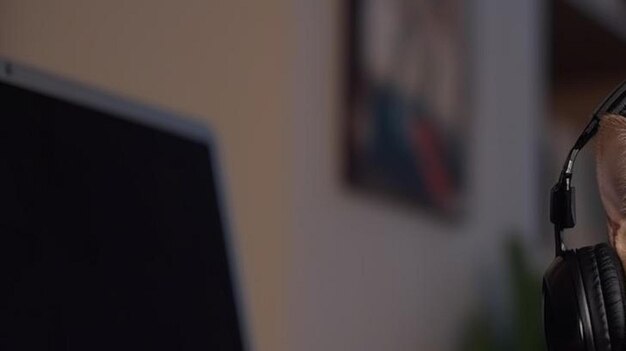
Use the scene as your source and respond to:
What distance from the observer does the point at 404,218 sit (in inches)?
61.5

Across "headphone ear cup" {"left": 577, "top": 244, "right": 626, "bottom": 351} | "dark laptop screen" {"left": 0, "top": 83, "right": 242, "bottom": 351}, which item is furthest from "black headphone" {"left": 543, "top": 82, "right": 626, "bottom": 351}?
"dark laptop screen" {"left": 0, "top": 83, "right": 242, "bottom": 351}

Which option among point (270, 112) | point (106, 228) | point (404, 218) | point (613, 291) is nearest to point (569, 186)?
point (613, 291)

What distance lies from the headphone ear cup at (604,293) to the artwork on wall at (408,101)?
724 millimetres

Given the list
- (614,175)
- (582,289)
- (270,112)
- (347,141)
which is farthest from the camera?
(347,141)

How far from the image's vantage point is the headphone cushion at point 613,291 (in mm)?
642

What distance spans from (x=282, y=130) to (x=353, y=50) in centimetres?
20

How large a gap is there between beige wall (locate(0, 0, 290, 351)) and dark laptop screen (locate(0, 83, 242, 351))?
0.47 metres

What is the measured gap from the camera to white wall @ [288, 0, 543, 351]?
1.32 metres

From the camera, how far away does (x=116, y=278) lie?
2.19ft

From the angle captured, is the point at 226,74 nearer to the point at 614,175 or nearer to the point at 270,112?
the point at 270,112

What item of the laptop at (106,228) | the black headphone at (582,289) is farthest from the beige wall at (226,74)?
the black headphone at (582,289)

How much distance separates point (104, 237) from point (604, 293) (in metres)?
0.31

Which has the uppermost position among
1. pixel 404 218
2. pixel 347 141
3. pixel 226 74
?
pixel 226 74

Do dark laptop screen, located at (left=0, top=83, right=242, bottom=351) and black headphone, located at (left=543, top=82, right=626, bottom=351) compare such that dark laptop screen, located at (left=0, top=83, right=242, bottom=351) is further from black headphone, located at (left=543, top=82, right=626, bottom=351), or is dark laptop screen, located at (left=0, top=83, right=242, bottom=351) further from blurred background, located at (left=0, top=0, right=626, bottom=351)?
blurred background, located at (left=0, top=0, right=626, bottom=351)
